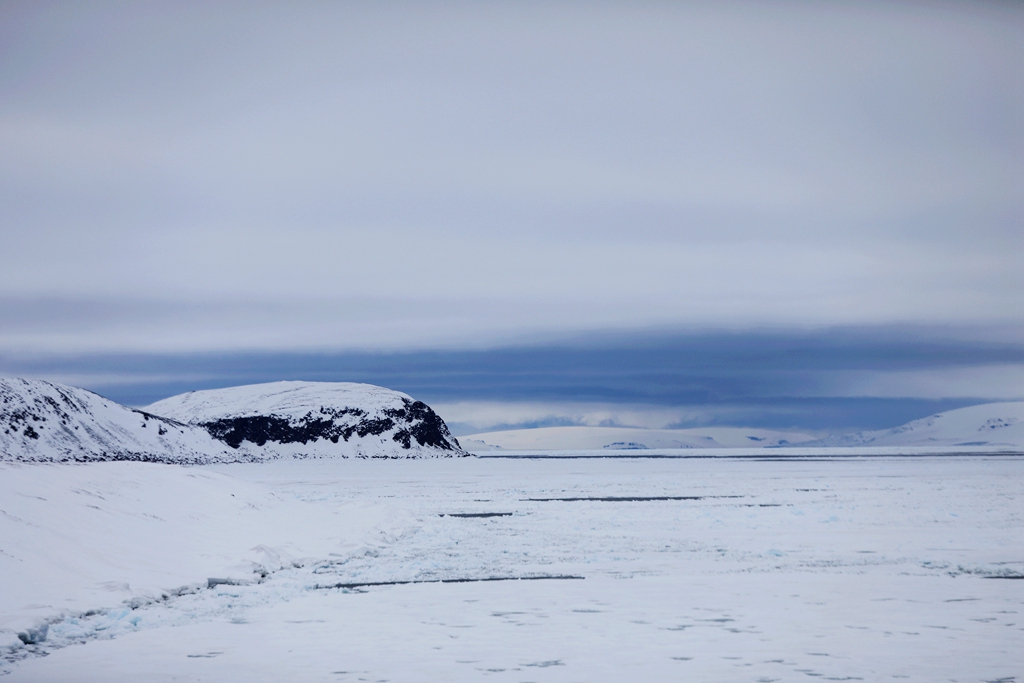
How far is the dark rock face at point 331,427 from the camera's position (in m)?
171

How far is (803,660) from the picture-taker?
8641 millimetres

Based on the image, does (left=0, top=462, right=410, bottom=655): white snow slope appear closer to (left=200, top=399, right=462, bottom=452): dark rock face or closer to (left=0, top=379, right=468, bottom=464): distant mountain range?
(left=0, top=379, right=468, bottom=464): distant mountain range

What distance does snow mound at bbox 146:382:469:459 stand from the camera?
168 metres

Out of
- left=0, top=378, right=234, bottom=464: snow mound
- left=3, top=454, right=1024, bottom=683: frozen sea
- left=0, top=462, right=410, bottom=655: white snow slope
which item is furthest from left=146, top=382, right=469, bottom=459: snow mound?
left=3, top=454, right=1024, bottom=683: frozen sea

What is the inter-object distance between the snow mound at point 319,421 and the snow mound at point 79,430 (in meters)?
53.0

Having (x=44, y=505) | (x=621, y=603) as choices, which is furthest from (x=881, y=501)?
(x=44, y=505)

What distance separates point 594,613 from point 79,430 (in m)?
90.3

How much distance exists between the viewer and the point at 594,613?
1117 centimetres

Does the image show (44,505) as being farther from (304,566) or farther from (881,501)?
(881,501)

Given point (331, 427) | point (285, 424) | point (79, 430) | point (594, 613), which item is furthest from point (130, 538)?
point (285, 424)

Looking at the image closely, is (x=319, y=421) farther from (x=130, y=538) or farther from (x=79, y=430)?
(x=130, y=538)

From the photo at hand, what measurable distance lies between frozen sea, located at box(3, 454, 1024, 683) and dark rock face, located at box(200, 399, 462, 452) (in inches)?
6045

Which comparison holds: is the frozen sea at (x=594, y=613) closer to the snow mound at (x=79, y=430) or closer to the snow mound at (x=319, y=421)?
the snow mound at (x=79, y=430)

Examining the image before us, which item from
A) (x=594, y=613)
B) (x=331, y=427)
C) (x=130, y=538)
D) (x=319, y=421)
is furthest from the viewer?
(x=319, y=421)
